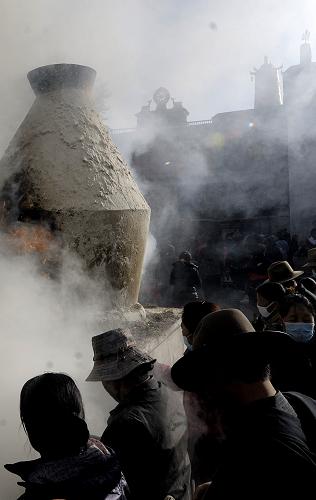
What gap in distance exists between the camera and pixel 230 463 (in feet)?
3.71

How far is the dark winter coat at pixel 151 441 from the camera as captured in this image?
1.72 m

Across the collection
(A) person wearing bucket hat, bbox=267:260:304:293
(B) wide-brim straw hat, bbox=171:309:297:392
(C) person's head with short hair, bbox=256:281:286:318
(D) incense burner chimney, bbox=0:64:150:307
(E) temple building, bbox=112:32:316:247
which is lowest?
(B) wide-brim straw hat, bbox=171:309:297:392

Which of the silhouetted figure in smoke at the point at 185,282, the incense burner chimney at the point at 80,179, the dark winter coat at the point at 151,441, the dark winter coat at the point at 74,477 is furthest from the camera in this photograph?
the silhouetted figure in smoke at the point at 185,282

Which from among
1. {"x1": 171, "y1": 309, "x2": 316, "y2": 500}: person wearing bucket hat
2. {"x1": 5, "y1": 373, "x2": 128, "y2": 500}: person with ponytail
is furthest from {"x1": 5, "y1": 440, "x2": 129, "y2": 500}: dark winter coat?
{"x1": 171, "y1": 309, "x2": 316, "y2": 500}: person wearing bucket hat

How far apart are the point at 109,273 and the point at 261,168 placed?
16.1 metres

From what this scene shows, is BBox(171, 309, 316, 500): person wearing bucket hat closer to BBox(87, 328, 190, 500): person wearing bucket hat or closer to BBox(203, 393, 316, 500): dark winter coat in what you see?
BBox(203, 393, 316, 500): dark winter coat

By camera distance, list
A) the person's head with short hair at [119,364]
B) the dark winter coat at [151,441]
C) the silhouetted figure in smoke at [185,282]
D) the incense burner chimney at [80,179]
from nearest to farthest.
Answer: the dark winter coat at [151,441]
the person's head with short hair at [119,364]
the incense burner chimney at [80,179]
the silhouetted figure in smoke at [185,282]

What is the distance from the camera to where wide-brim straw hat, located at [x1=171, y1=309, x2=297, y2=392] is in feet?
4.17

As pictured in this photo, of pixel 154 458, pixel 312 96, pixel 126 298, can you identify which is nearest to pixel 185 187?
pixel 312 96

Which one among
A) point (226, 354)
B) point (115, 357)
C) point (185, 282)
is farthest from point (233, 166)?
point (226, 354)

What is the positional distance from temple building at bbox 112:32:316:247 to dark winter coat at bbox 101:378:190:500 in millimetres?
14811

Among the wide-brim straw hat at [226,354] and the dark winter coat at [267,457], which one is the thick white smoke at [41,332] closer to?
the wide-brim straw hat at [226,354]

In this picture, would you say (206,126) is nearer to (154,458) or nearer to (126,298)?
(126,298)

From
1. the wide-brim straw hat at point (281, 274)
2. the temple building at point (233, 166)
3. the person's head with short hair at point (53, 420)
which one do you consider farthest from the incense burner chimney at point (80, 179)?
the temple building at point (233, 166)
